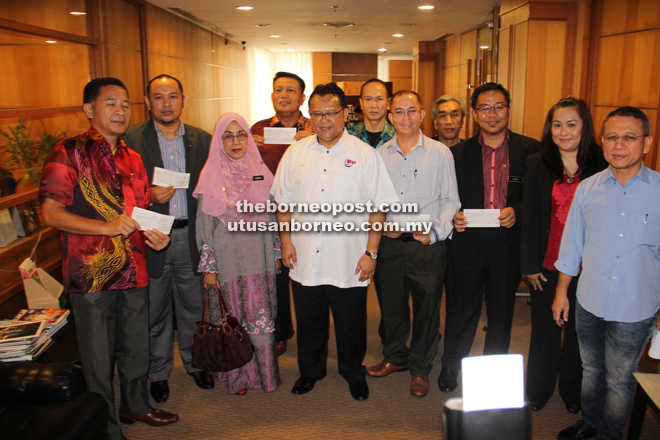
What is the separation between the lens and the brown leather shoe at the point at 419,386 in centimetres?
275

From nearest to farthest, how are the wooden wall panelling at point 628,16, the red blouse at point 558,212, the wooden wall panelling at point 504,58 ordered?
1. the red blouse at point 558,212
2. the wooden wall panelling at point 628,16
3. the wooden wall panelling at point 504,58

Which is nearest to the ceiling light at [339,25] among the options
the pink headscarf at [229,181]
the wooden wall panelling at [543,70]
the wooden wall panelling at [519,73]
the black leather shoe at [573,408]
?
the wooden wall panelling at [519,73]

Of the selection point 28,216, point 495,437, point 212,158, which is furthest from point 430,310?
point 28,216

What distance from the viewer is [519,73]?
5.17 m

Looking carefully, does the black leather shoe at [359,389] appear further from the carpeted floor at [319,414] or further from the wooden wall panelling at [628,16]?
the wooden wall panelling at [628,16]

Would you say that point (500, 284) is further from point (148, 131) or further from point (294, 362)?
point (148, 131)

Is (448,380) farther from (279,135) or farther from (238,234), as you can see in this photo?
(279,135)

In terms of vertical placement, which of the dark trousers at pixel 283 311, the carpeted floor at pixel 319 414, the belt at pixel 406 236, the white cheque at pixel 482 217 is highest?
the white cheque at pixel 482 217

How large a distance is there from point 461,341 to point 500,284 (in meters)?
0.44

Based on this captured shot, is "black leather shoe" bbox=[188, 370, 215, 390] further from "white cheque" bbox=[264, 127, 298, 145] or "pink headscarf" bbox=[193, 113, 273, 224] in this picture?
"white cheque" bbox=[264, 127, 298, 145]

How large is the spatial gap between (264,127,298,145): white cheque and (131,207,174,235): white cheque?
1160mm

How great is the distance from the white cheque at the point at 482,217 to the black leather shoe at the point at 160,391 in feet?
6.74

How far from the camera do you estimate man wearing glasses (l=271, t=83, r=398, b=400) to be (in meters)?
2.48

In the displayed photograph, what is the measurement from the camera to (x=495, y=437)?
2.57 feet
